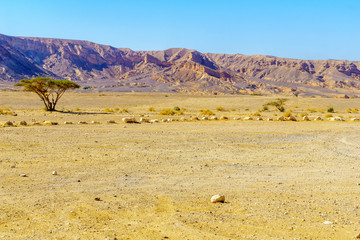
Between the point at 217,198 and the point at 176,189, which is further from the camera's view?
the point at 176,189

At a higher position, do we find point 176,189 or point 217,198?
point 217,198

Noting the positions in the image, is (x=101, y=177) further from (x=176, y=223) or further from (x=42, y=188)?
(x=176, y=223)

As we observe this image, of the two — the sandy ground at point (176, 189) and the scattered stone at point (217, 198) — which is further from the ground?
the scattered stone at point (217, 198)

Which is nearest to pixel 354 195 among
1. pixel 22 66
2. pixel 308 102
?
pixel 308 102

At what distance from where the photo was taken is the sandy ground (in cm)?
616

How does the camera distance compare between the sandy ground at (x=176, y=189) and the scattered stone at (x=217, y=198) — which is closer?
the sandy ground at (x=176, y=189)

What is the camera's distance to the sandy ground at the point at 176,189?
6156 millimetres

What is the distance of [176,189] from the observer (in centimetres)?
852

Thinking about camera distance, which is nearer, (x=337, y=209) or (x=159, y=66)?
(x=337, y=209)

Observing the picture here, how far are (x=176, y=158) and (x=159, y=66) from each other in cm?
18238

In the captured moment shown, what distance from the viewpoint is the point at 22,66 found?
172 metres

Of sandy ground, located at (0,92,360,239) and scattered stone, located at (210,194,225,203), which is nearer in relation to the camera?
sandy ground, located at (0,92,360,239)

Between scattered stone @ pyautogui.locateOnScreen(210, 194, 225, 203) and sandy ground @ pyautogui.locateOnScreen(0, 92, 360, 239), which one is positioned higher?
scattered stone @ pyautogui.locateOnScreen(210, 194, 225, 203)

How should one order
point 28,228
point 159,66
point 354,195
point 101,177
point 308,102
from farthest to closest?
point 159,66 < point 308,102 < point 101,177 < point 354,195 < point 28,228
